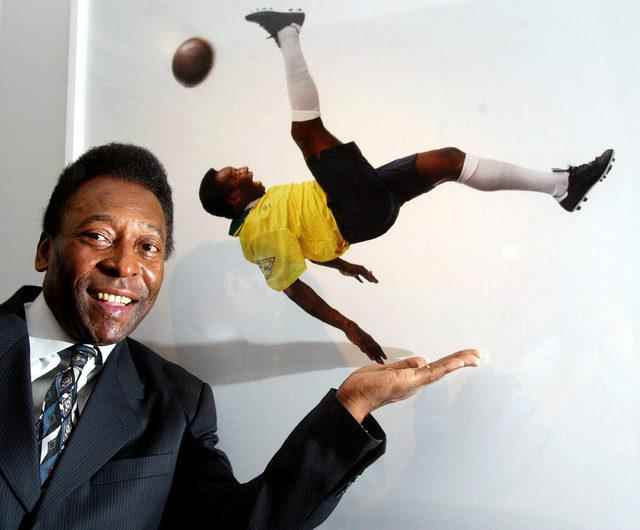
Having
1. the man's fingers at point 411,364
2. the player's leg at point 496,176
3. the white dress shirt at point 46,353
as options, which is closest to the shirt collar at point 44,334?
the white dress shirt at point 46,353

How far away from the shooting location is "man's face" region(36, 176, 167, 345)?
92 centimetres

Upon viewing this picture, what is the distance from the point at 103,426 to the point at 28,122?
0.94 metres

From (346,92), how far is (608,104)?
480 mm

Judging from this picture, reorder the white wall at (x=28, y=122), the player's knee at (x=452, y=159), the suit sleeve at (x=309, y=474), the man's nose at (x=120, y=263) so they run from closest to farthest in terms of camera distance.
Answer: the suit sleeve at (x=309, y=474) → the man's nose at (x=120, y=263) → the player's knee at (x=452, y=159) → the white wall at (x=28, y=122)

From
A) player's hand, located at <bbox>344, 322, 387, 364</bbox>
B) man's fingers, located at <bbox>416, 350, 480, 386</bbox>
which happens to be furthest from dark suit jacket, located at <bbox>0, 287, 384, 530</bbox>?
player's hand, located at <bbox>344, 322, 387, 364</bbox>

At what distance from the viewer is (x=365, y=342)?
1062 mm

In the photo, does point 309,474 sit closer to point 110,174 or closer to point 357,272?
point 357,272

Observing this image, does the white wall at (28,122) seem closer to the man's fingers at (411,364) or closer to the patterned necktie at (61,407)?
the patterned necktie at (61,407)

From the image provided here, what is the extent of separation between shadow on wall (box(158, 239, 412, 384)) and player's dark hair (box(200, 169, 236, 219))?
69 millimetres

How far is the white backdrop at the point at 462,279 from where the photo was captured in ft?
3.06

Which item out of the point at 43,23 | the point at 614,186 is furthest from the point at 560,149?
the point at 43,23

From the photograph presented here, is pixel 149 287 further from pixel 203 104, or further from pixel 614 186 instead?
pixel 614 186

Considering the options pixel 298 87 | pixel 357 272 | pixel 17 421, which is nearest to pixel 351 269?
pixel 357 272

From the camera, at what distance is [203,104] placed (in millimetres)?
1271
